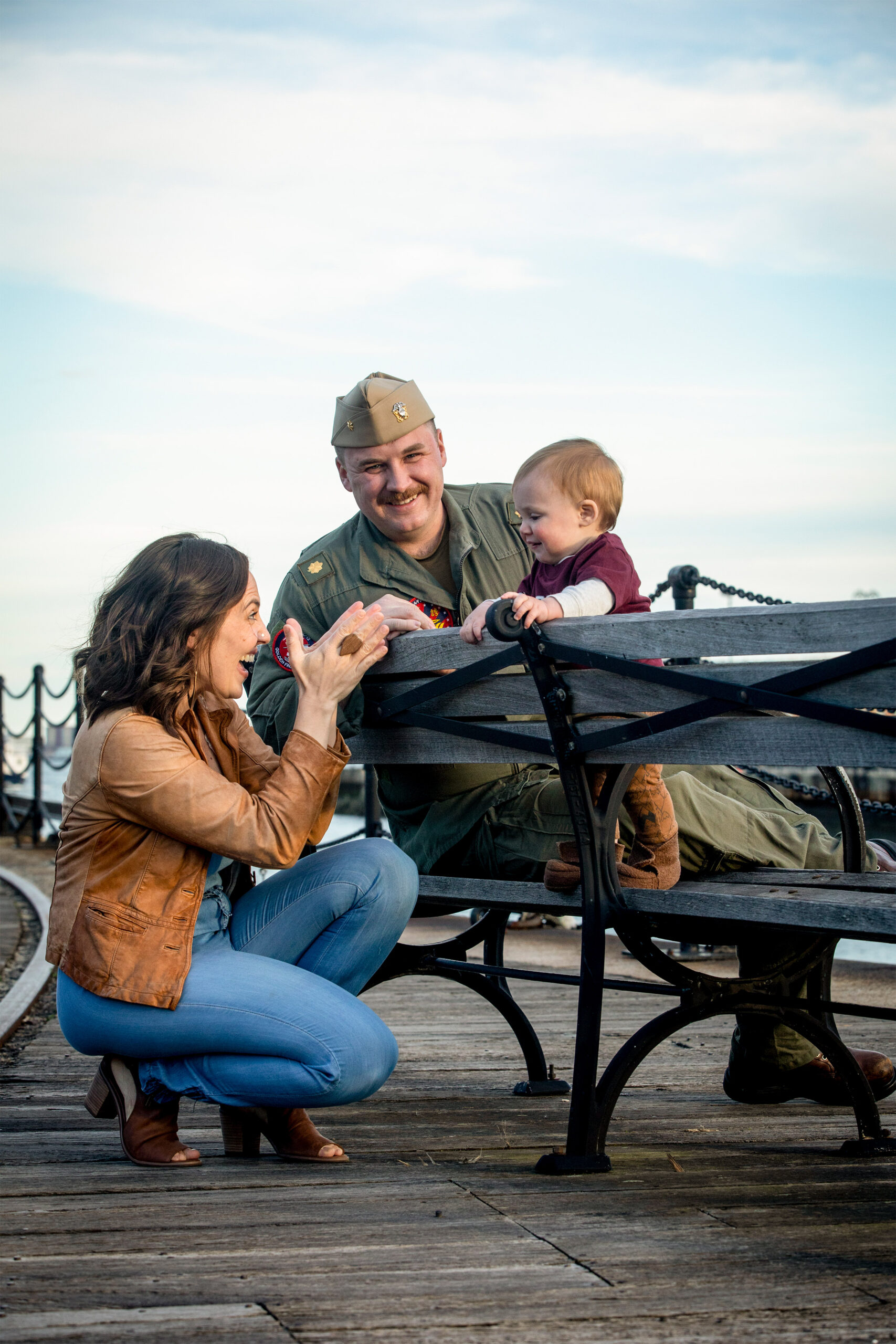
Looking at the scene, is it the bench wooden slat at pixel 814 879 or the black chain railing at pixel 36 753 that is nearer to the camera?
the bench wooden slat at pixel 814 879

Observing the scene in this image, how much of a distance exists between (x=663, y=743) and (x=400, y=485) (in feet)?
5.03

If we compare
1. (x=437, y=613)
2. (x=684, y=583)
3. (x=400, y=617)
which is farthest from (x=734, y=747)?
(x=684, y=583)

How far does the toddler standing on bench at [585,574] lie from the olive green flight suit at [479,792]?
13cm

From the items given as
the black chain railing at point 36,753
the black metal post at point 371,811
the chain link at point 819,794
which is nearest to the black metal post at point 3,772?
the black chain railing at point 36,753

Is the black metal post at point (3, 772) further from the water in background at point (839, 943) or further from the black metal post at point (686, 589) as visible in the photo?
the black metal post at point (686, 589)

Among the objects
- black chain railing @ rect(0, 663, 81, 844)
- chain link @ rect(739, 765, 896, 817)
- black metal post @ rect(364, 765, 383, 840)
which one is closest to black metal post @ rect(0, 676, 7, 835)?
black chain railing @ rect(0, 663, 81, 844)

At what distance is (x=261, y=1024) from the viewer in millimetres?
2697

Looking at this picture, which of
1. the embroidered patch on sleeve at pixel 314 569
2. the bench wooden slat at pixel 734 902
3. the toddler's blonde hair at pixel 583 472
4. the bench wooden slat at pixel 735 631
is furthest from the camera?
the embroidered patch on sleeve at pixel 314 569

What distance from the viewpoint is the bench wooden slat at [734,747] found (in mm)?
2352

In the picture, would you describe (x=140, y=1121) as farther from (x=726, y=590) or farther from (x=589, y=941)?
(x=726, y=590)

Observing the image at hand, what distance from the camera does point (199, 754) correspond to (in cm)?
292

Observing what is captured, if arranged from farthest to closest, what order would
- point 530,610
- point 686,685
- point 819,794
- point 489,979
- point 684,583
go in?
1. point 684,583
2. point 819,794
3. point 489,979
4. point 530,610
5. point 686,685

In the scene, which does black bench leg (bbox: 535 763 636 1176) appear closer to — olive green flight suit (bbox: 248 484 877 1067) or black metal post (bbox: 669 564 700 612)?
olive green flight suit (bbox: 248 484 877 1067)

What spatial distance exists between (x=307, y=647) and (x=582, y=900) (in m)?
1.02
